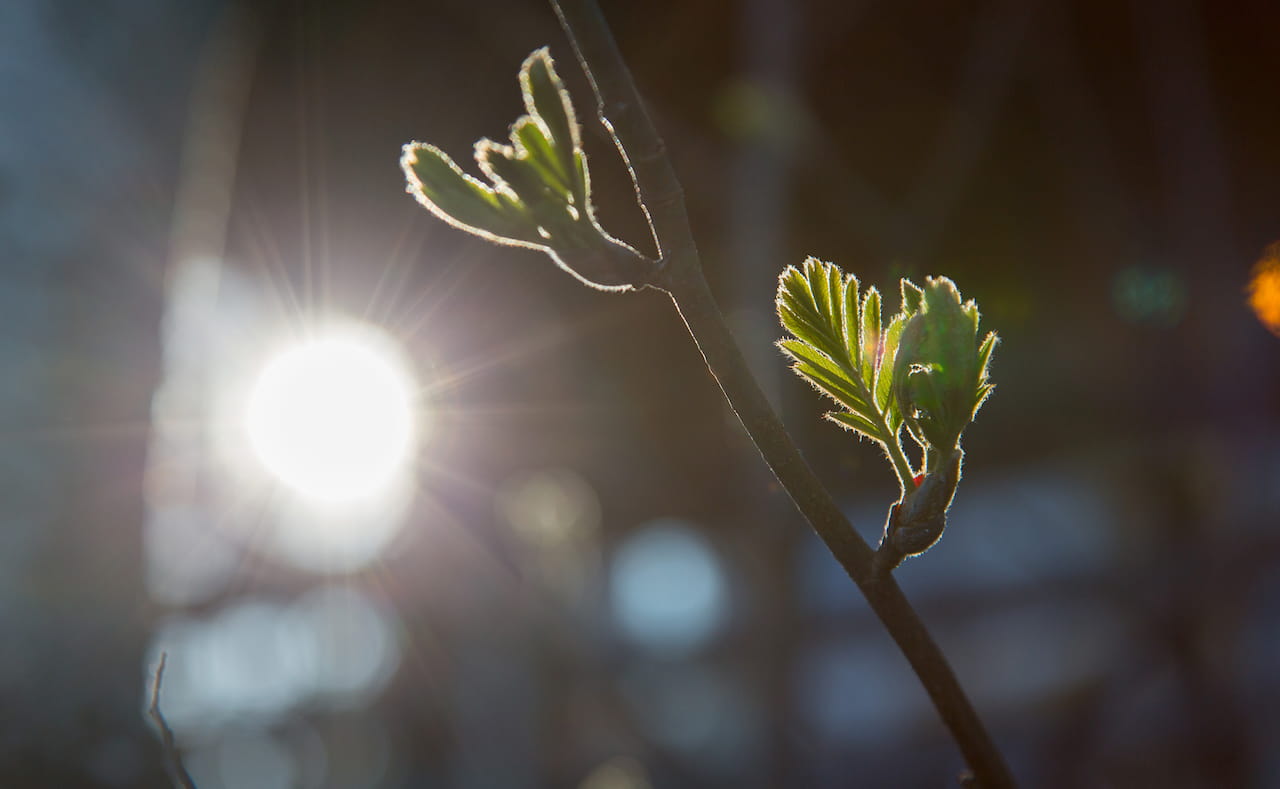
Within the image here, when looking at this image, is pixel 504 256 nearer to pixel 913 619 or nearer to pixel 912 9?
pixel 912 9

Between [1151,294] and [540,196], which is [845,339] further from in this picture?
[1151,294]

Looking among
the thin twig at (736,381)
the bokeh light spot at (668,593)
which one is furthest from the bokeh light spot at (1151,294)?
the bokeh light spot at (668,593)

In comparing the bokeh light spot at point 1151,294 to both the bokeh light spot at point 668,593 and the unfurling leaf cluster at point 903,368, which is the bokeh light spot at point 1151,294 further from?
A: the bokeh light spot at point 668,593

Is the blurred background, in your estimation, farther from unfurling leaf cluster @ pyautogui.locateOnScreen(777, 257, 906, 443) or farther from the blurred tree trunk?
unfurling leaf cluster @ pyautogui.locateOnScreen(777, 257, 906, 443)

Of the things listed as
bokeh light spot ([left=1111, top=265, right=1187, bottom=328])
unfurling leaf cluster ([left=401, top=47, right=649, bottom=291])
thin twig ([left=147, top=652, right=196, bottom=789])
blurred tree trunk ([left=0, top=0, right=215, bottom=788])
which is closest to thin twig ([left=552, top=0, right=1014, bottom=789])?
unfurling leaf cluster ([left=401, top=47, right=649, bottom=291])

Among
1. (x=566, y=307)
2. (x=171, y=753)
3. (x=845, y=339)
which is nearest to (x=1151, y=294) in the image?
(x=566, y=307)

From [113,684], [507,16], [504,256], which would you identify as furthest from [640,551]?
[113,684]
